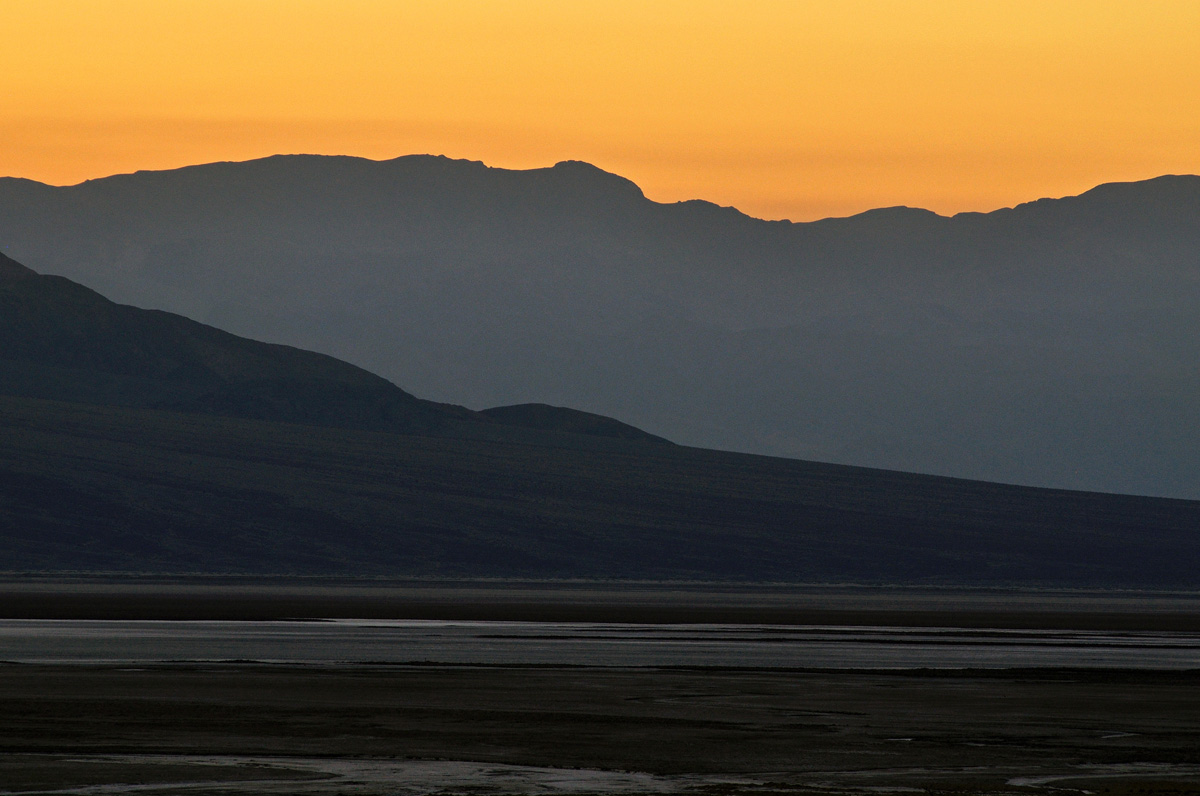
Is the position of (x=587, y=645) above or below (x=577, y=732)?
below

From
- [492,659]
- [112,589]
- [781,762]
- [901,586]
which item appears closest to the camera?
[781,762]

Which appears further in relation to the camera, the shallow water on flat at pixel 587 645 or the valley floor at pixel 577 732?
the shallow water on flat at pixel 587 645

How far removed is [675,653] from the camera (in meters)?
51.5

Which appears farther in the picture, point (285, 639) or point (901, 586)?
point (901, 586)

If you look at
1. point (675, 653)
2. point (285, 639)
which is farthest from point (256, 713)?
point (285, 639)

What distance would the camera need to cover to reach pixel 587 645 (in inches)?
2201

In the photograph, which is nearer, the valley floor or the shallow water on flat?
the valley floor

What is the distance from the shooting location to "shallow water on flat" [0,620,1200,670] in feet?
156

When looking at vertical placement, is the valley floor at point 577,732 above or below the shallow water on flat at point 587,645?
above

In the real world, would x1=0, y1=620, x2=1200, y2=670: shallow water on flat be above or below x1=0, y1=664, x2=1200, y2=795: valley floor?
below

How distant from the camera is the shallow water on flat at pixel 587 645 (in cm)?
4750

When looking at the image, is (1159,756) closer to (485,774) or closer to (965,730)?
(965,730)

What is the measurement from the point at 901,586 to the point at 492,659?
152 m

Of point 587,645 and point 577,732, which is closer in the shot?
point 577,732
